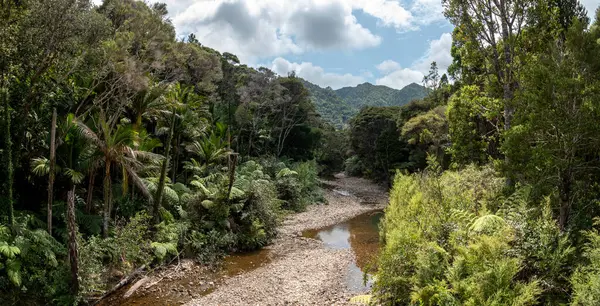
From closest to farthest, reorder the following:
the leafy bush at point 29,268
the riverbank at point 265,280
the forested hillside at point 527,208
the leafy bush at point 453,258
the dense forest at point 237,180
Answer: the leafy bush at point 453,258 → the forested hillside at point 527,208 → the dense forest at point 237,180 → the leafy bush at point 29,268 → the riverbank at point 265,280

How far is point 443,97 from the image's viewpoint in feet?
108

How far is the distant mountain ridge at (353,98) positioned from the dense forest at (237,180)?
→ 3729 inches

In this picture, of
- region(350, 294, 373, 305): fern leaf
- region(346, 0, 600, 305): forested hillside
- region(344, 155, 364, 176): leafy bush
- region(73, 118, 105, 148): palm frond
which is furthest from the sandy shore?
region(344, 155, 364, 176): leafy bush

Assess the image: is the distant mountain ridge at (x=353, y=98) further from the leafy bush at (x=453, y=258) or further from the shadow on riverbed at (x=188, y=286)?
the leafy bush at (x=453, y=258)

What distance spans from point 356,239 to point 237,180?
21.5 ft

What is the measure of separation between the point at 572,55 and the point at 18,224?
12.9 meters

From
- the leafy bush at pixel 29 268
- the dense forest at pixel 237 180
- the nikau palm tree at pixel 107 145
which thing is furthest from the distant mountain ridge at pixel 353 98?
the leafy bush at pixel 29 268

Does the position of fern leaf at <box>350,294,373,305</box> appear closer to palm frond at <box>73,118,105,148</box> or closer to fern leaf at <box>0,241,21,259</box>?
fern leaf at <box>0,241,21,259</box>

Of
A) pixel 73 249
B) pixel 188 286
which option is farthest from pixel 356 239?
pixel 73 249

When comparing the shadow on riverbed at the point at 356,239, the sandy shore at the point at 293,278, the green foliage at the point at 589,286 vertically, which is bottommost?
the shadow on riverbed at the point at 356,239

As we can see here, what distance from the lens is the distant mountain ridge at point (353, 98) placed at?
12500cm

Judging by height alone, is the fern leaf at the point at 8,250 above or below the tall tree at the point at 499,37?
below

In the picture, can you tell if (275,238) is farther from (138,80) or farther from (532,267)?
(532,267)

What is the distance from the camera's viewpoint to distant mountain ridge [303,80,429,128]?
125 meters
